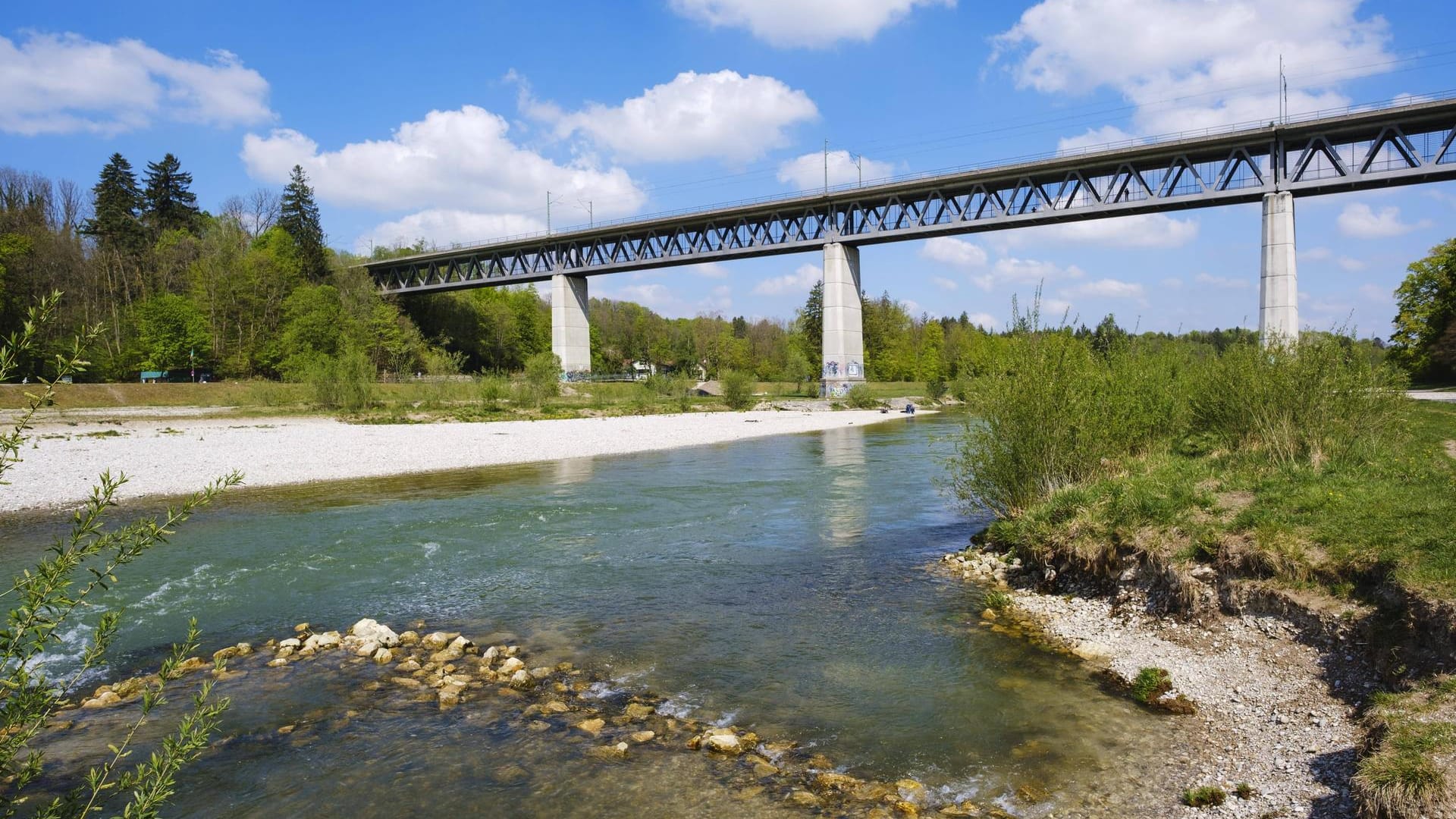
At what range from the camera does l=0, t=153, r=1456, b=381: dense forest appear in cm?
6631

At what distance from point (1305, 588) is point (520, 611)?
10156 mm

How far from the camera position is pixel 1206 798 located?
653 centimetres

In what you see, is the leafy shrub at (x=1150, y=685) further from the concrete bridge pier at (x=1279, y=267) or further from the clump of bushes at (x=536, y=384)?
the clump of bushes at (x=536, y=384)

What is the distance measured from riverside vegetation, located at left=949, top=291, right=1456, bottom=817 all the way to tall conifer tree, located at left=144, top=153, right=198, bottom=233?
10892cm

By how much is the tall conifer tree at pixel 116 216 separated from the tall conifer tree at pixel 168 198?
118 inches

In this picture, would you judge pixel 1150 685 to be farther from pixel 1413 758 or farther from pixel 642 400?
pixel 642 400

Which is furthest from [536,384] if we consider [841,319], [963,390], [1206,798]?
[1206,798]

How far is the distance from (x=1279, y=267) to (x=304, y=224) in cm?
10158

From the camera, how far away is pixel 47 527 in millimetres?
17953

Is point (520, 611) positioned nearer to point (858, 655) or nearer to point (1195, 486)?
point (858, 655)

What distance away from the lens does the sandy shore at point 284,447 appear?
968 inches

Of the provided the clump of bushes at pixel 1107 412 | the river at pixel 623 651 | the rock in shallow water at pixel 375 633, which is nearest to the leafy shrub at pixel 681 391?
the river at pixel 623 651

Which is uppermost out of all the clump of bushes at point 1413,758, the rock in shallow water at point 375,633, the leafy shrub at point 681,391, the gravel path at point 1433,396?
the leafy shrub at point 681,391

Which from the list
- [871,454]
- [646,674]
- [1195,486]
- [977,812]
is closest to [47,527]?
[646,674]
